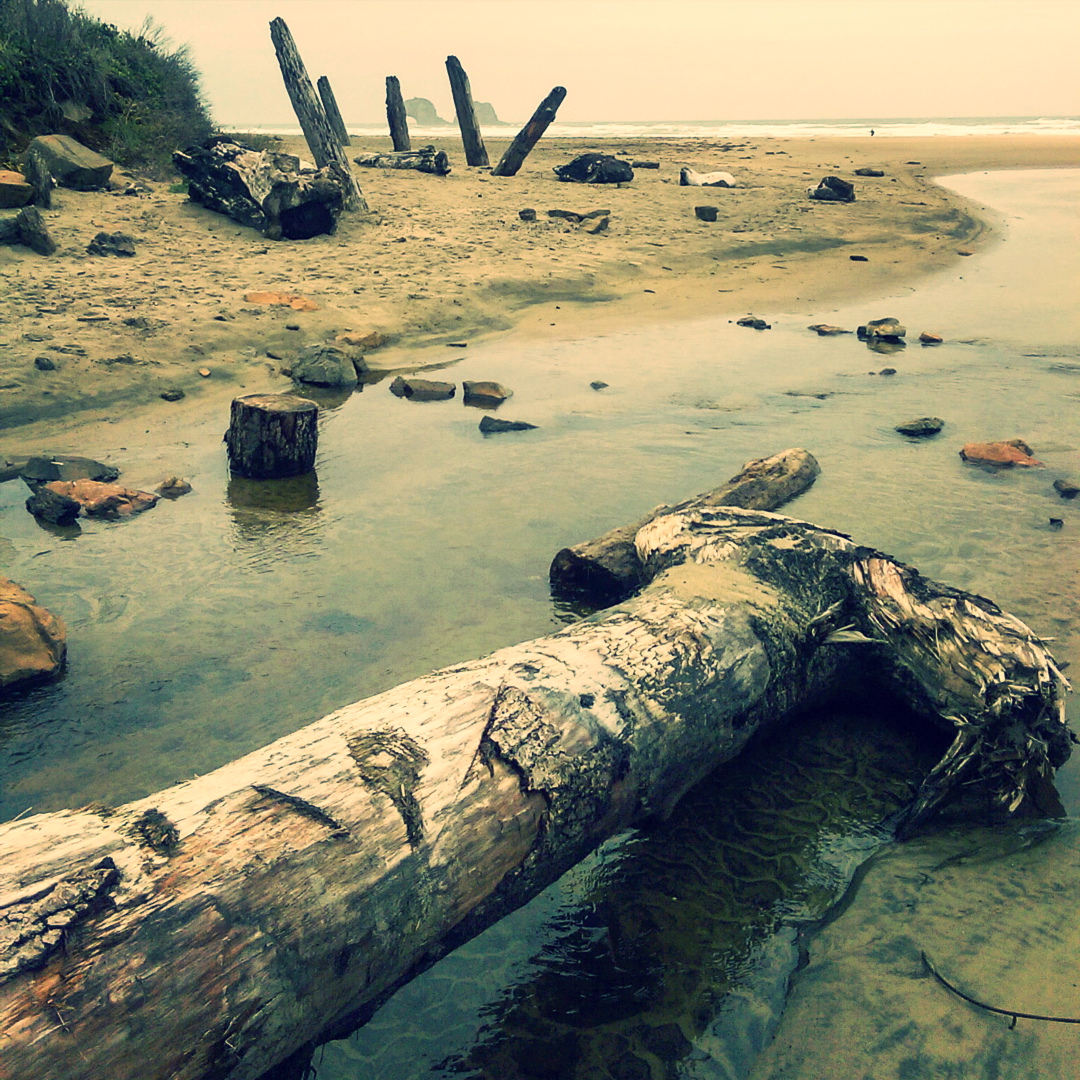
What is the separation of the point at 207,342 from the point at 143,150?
22.4 feet

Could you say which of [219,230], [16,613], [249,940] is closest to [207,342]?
[219,230]

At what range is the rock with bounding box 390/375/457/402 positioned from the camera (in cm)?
625

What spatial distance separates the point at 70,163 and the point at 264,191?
2.40 metres

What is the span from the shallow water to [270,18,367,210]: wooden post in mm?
5054

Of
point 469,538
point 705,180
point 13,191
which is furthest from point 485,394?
point 705,180

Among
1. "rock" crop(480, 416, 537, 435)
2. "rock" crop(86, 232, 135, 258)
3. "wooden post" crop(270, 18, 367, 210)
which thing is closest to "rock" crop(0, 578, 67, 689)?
"rock" crop(480, 416, 537, 435)

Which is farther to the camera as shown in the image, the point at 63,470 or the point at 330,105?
the point at 330,105

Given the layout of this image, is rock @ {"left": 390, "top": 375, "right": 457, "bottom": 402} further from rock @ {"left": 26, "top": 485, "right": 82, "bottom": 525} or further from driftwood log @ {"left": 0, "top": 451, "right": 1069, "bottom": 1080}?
driftwood log @ {"left": 0, "top": 451, "right": 1069, "bottom": 1080}

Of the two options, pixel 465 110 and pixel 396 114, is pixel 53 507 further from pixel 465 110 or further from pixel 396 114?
pixel 396 114

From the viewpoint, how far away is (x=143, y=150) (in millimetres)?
11781

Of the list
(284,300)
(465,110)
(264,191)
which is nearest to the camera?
(284,300)

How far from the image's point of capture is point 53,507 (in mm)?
4207

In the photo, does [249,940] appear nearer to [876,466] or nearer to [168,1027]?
[168,1027]

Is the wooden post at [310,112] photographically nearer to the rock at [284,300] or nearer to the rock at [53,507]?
the rock at [284,300]
